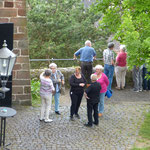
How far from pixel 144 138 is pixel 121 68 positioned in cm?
512

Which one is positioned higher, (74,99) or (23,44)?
(23,44)

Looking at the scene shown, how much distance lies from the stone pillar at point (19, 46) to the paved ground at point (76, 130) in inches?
20.8

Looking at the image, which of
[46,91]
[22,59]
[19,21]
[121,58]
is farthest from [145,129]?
[19,21]

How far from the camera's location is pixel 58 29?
2117 centimetres

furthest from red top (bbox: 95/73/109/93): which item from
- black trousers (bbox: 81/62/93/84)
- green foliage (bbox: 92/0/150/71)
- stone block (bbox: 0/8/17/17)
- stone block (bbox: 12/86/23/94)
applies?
stone block (bbox: 0/8/17/17)

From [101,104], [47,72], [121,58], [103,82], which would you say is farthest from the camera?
[121,58]

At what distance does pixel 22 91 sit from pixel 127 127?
146 inches

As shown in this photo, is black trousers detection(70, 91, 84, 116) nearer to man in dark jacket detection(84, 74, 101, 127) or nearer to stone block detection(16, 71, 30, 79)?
man in dark jacket detection(84, 74, 101, 127)

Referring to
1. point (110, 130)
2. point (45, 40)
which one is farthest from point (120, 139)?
point (45, 40)

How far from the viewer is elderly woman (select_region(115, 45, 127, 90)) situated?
14.0 m

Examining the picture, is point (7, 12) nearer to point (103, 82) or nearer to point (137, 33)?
point (103, 82)

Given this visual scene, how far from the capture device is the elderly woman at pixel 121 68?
14023 mm

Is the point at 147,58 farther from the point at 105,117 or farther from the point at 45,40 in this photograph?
the point at 45,40

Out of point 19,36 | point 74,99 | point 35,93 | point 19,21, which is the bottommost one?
point 35,93
